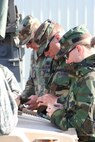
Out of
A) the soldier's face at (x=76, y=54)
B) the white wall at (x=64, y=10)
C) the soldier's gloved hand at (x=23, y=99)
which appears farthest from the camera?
the white wall at (x=64, y=10)

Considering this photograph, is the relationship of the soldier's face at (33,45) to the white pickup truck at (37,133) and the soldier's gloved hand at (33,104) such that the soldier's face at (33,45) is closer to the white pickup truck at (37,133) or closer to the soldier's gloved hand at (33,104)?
the soldier's gloved hand at (33,104)

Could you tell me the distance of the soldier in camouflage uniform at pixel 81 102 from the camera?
3.07 metres

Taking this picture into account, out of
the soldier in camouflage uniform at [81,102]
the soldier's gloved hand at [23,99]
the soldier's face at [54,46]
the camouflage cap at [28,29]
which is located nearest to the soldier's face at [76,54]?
the soldier in camouflage uniform at [81,102]

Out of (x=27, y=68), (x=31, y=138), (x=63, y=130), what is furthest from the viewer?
(x=27, y=68)

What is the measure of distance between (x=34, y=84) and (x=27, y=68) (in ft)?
11.3

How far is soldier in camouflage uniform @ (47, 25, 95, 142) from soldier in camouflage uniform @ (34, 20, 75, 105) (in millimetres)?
610

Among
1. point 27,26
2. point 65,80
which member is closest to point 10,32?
point 27,26

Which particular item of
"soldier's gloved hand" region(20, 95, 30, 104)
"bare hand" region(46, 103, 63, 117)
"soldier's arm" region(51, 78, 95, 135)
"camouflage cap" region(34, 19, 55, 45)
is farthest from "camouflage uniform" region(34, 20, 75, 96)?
"soldier's arm" region(51, 78, 95, 135)

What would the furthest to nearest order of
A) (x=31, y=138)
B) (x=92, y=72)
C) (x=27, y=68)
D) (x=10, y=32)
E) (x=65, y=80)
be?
(x=27, y=68), (x=10, y=32), (x=65, y=80), (x=92, y=72), (x=31, y=138)

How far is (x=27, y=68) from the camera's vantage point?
879cm

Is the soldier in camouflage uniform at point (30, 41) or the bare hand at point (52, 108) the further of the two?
Result: the soldier in camouflage uniform at point (30, 41)

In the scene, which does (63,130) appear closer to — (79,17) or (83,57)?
(83,57)

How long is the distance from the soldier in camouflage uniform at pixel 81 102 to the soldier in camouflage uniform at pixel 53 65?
0.61 m

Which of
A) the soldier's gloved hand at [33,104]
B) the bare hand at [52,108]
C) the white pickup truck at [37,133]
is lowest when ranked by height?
the soldier's gloved hand at [33,104]
